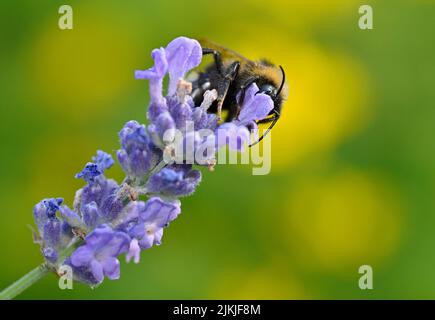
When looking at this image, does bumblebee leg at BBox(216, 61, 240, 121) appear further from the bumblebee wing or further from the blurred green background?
the blurred green background

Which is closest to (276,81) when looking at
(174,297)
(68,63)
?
(174,297)

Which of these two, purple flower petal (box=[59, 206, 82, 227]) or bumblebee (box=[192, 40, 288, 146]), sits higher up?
bumblebee (box=[192, 40, 288, 146])

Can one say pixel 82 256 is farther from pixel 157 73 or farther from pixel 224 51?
pixel 224 51

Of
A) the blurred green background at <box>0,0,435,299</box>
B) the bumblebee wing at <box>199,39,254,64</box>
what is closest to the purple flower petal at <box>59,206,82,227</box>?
the bumblebee wing at <box>199,39,254,64</box>

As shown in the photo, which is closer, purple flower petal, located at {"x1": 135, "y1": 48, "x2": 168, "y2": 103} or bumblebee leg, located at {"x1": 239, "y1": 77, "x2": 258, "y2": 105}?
purple flower petal, located at {"x1": 135, "y1": 48, "x2": 168, "y2": 103}

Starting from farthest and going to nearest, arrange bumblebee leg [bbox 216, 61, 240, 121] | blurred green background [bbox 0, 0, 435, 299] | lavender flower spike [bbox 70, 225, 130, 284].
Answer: blurred green background [bbox 0, 0, 435, 299], bumblebee leg [bbox 216, 61, 240, 121], lavender flower spike [bbox 70, 225, 130, 284]

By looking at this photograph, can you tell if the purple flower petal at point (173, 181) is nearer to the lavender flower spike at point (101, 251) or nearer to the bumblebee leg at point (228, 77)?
the lavender flower spike at point (101, 251)

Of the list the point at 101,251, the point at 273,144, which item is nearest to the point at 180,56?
the point at 101,251

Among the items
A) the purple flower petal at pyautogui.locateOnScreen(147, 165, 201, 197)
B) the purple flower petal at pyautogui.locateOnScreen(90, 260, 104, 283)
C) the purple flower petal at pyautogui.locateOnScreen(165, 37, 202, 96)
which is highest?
the purple flower petal at pyautogui.locateOnScreen(165, 37, 202, 96)
